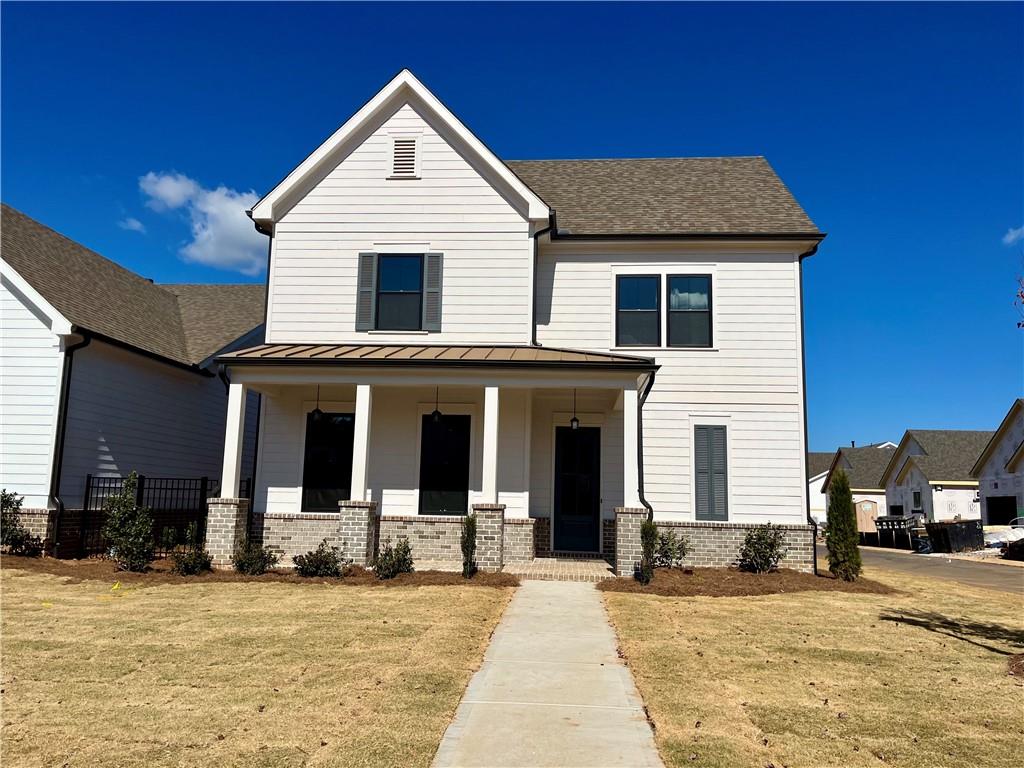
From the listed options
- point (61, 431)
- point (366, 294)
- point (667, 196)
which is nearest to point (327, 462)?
point (366, 294)

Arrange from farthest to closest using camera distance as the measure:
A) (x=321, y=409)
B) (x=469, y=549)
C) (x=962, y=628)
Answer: (x=321, y=409) → (x=469, y=549) → (x=962, y=628)

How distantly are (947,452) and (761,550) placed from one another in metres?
32.8

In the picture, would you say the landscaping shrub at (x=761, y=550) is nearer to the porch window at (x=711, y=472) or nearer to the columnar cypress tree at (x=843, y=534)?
the porch window at (x=711, y=472)

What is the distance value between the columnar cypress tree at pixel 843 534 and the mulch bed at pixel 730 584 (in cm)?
23

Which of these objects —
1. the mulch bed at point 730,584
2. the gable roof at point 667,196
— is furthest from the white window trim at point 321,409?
the mulch bed at point 730,584

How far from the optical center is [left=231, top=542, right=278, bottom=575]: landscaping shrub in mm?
12102

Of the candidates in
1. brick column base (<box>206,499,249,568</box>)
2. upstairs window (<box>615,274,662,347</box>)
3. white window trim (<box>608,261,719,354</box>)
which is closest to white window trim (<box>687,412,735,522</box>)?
white window trim (<box>608,261,719,354</box>)

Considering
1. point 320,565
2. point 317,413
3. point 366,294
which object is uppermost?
point 366,294

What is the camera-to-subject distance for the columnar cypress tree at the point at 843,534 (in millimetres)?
13141

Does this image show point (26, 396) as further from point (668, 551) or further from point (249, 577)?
point (668, 551)

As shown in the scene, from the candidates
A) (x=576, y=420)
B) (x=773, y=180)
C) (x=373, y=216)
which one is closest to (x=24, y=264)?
(x=373, y=216)

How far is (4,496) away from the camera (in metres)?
13.8

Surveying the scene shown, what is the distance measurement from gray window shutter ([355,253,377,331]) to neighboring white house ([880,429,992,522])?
111 ft

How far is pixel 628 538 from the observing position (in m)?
12.3
